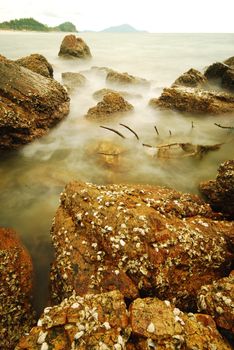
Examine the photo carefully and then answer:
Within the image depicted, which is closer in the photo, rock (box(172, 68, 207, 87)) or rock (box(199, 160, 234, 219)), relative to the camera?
rock (box(199, 160, 234, 219))

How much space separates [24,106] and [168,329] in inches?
294

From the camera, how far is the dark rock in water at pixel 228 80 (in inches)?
550

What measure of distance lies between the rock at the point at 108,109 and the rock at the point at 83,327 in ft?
27.7

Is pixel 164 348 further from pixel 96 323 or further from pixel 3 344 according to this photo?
pixel 3 344

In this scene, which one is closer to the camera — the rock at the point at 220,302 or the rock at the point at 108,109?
the rock at the point at 220,302

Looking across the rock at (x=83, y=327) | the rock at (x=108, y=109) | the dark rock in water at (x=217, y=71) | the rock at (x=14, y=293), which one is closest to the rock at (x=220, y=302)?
the rock at (x=83, y=327)

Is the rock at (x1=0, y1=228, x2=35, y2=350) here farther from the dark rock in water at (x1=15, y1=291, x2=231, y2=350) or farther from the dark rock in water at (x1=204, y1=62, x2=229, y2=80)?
the dark rock in water at (x1=204, y1=62, x2=229, y2=80)

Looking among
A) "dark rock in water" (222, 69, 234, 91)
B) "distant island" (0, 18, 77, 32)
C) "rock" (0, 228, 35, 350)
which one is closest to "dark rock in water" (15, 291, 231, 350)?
"rock" (0, 228, 35, 350)

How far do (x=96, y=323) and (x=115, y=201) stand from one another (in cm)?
214

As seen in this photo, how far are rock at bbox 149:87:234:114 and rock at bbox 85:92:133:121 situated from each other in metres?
2.19

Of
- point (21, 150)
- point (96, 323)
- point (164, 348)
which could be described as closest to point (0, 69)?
point (21, 150)

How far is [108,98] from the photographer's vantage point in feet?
35.6

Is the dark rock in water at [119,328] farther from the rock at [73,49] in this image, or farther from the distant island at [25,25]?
the distant island at [25,25]

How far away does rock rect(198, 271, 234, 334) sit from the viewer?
9.41 feet
